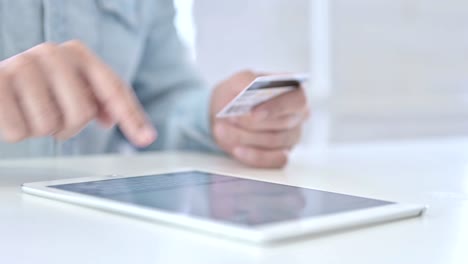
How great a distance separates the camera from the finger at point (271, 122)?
0.86m

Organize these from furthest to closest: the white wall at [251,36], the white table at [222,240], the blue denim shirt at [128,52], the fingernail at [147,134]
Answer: the white wall at [251,36], the blue denim shirt at [128,52], the fingernail at [147,134], the white table at [222,240]

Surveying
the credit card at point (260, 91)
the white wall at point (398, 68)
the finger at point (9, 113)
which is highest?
the finger at point (9, 113)

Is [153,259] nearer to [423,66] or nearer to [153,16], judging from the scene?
[153,16]

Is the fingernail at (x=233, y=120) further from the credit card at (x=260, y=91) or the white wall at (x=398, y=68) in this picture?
the white wall at (x=398, y=68)

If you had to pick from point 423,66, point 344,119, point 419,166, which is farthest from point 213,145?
point 423,66

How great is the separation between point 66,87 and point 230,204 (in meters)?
0.19

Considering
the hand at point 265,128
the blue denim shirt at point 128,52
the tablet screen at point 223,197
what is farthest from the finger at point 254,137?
the tablet screen at point 223,197

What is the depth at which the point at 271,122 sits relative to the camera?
0.87 m

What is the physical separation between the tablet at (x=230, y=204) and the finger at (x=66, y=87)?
56mm

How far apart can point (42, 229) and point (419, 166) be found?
55 centimetres

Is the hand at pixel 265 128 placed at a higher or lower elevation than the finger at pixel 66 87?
lower

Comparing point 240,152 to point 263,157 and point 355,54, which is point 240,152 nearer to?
point 263,157

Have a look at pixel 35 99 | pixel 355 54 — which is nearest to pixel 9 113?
pixel 35 99

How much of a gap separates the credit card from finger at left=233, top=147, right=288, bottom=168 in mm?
50
